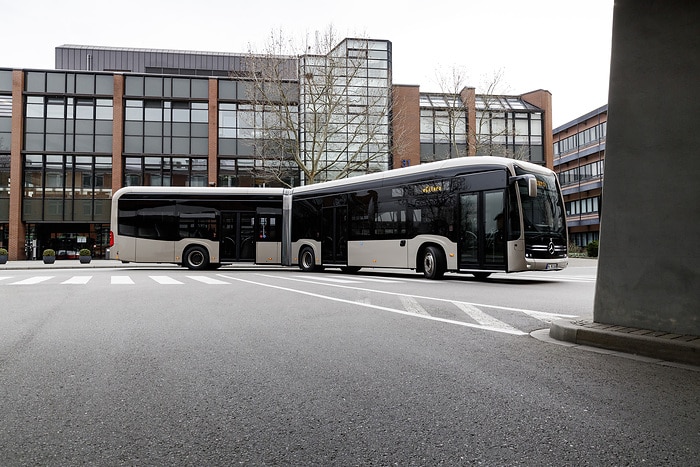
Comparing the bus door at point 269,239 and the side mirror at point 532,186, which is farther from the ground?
the side mirror at point 532,186

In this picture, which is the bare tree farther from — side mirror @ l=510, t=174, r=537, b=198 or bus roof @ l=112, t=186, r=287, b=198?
side mirror @ l=510, t=174, r=537, b=198

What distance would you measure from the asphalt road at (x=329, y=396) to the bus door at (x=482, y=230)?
6.68m

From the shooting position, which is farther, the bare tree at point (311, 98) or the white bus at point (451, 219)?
the bare tree at point (311, 98)

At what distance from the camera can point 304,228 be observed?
21047mm

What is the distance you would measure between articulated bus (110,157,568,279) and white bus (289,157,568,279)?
29 mm

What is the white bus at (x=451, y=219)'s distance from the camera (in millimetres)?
13984

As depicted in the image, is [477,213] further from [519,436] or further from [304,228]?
[519,436]

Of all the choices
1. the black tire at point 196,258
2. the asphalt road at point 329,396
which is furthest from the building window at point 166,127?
the asphalt road at point 329,396

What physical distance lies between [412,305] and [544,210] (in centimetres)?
691

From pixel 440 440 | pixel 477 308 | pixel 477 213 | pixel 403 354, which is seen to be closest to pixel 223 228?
pixel 477 213

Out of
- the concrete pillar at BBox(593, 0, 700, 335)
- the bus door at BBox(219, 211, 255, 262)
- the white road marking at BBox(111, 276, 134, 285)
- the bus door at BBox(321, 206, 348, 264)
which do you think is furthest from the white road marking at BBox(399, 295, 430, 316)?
the bus door at BBox(219, 211, 255, 262)

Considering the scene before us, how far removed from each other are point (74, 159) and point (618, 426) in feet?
133

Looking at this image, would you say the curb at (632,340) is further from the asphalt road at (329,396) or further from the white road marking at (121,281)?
the white road marking at (121,281)

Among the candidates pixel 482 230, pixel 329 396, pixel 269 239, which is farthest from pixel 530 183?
pixel 269 239
